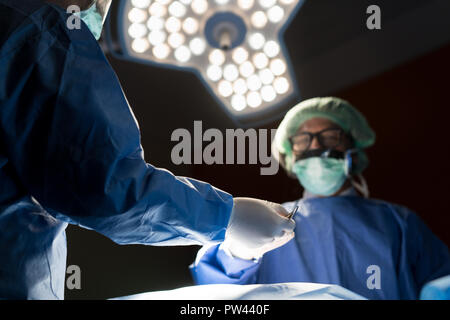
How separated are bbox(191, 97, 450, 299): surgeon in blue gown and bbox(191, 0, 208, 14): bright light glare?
0.84 m

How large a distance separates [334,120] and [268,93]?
2.49 ft

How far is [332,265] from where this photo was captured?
178 cm

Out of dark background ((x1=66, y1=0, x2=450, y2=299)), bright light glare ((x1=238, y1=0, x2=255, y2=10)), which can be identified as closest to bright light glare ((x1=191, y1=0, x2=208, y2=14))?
bright light glare ((x1=238, y1=0, x2=255, y2=10))

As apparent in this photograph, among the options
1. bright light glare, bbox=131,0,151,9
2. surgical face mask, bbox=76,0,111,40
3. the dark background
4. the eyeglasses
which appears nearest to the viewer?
surgical face mask, bbox=76,0,111,40

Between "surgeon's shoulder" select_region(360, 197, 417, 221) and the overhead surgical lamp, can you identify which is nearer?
the overhead surgical lamp

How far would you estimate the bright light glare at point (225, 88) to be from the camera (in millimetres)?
1534

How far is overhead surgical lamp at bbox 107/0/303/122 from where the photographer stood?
4.42ft

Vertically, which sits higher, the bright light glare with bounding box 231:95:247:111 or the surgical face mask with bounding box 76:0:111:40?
the surgical face mask with bounding box 76:0:111:40

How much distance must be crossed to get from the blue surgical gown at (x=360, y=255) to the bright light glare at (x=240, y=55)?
74 cm

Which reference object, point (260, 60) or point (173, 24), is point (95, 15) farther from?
point (260, 60)

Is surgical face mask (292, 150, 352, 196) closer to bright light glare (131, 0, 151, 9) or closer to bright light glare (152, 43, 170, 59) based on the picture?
bright light glare (152, 43, 170, 59)

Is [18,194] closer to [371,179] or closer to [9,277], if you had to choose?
[9,277]
